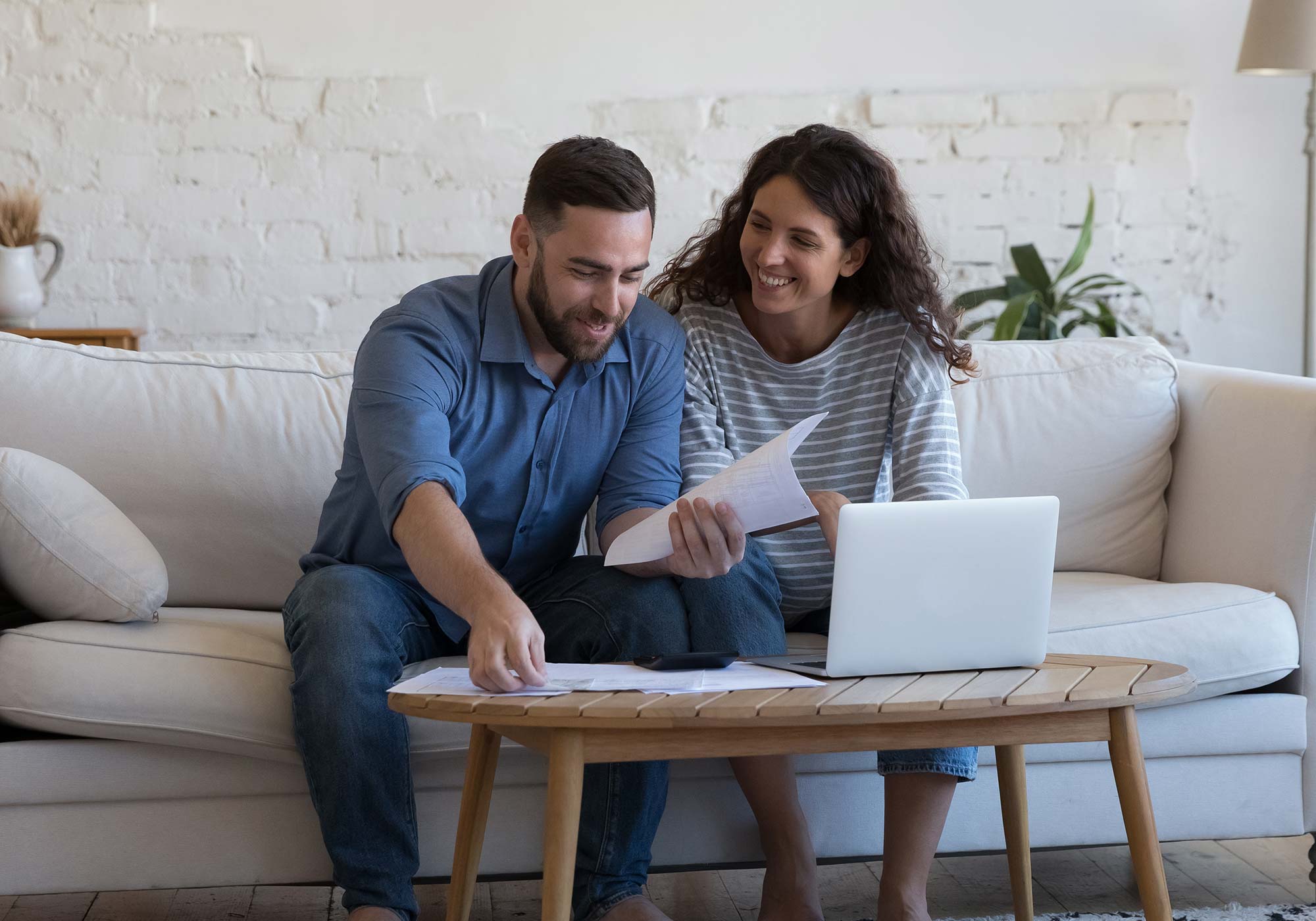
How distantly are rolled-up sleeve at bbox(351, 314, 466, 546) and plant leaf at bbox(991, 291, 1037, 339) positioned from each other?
5.57ft

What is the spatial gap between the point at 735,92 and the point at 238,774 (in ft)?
7.29

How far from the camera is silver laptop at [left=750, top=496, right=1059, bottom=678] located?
1161 millimetres

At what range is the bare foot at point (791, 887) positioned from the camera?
1522 millimetres

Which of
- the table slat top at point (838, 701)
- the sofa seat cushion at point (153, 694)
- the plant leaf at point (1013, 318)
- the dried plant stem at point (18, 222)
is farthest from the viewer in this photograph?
the plant leaf at point (1013, 318)

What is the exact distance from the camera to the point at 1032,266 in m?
3.09

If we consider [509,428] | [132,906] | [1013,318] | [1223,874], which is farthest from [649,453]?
[1013,318]

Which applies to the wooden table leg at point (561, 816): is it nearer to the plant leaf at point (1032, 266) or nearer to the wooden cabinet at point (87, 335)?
the wooden cabinet at point (87, 335)

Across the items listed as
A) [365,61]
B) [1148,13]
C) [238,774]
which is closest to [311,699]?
[238,774]

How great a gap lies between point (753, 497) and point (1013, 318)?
1826 millimetres

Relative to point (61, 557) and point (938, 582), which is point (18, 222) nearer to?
point (61, 557)

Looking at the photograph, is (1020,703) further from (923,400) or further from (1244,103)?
(1244,103)

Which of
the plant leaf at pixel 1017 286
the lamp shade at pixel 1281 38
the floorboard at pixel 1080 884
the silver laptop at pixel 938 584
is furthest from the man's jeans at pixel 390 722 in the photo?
the lamp shade at pixel 1281 38

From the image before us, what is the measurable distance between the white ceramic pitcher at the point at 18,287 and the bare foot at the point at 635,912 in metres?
2.02

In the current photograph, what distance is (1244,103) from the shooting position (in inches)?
132
